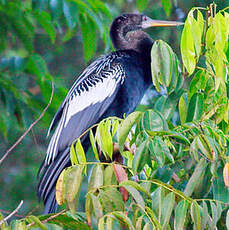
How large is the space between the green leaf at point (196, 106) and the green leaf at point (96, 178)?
1.31 feet

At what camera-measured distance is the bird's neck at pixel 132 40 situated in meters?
3.29

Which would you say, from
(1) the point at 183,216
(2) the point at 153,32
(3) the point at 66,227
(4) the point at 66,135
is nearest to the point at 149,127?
(1) the point at 183,216

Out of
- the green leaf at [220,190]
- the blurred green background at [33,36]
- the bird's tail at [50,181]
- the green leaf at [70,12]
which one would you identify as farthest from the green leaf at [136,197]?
the green leaf at [70,12]

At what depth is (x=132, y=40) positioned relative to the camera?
336cm

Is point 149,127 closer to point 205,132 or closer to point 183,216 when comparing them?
point 205,132

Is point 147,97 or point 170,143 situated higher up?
point 170,143

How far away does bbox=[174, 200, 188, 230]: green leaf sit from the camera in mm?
1562

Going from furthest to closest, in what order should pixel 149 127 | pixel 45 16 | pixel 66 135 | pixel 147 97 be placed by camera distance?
1. pixel 45 16
2. pixel 147 97
3. pixel 66 135
4. pixel 149 127

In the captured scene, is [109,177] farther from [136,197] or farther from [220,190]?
[220,190]

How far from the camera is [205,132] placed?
5.64 feet

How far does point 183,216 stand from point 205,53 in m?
0.61

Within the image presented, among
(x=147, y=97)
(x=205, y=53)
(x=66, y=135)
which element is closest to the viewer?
(x=205, y=53)

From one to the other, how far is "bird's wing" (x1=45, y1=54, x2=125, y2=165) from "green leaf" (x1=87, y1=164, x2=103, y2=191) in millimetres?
1048

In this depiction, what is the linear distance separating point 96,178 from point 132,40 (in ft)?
5.97
